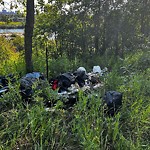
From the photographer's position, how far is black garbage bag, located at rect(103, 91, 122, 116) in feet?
8.61

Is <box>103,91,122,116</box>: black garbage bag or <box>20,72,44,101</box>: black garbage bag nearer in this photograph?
<box>103,91,122,116</box>: black garbage bag

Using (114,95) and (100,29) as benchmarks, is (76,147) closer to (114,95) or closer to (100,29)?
(114,95)

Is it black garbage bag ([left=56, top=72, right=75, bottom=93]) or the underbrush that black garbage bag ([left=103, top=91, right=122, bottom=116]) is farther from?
black garbage bag ([left=56, top=72, right=75, bottom=93])

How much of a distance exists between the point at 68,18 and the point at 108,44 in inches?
52.9

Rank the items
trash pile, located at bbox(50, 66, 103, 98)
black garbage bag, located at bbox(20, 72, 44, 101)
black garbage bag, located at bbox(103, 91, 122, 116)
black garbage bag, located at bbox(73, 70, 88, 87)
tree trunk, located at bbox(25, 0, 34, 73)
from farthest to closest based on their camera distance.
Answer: tree trunk, located at bbox(25, 0, 34, 73) → black garbage bag, located at bbox(73, 70, 88, 87) → trash pile, located at bbox(50, 66, 103, 98) → black garbage bag, located at bbox(20, 72, 44, 101) → black garbage bag, located at bbox(103, 91, 122, 116)

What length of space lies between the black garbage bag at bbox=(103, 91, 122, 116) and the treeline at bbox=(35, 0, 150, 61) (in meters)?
2.94

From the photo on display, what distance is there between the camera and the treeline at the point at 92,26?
559 centimetres

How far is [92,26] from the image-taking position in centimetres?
592

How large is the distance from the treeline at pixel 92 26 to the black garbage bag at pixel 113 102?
2942 millimetres

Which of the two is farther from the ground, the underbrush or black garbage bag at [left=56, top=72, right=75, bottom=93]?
black garbage bag at [left=56, top=72, right=75, bottom=93]

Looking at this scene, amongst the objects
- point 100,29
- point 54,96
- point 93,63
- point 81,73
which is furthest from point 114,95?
point 100,29

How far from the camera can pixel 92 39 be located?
19.9 feet

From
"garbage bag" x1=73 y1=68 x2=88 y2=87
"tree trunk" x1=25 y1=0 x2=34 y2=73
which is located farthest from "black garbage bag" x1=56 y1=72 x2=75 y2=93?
"tree trunk" x1=25 y1=0 x2=34 y2=73

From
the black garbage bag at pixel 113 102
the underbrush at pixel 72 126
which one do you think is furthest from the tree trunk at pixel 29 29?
the black garbage bag at pixel 113 102
